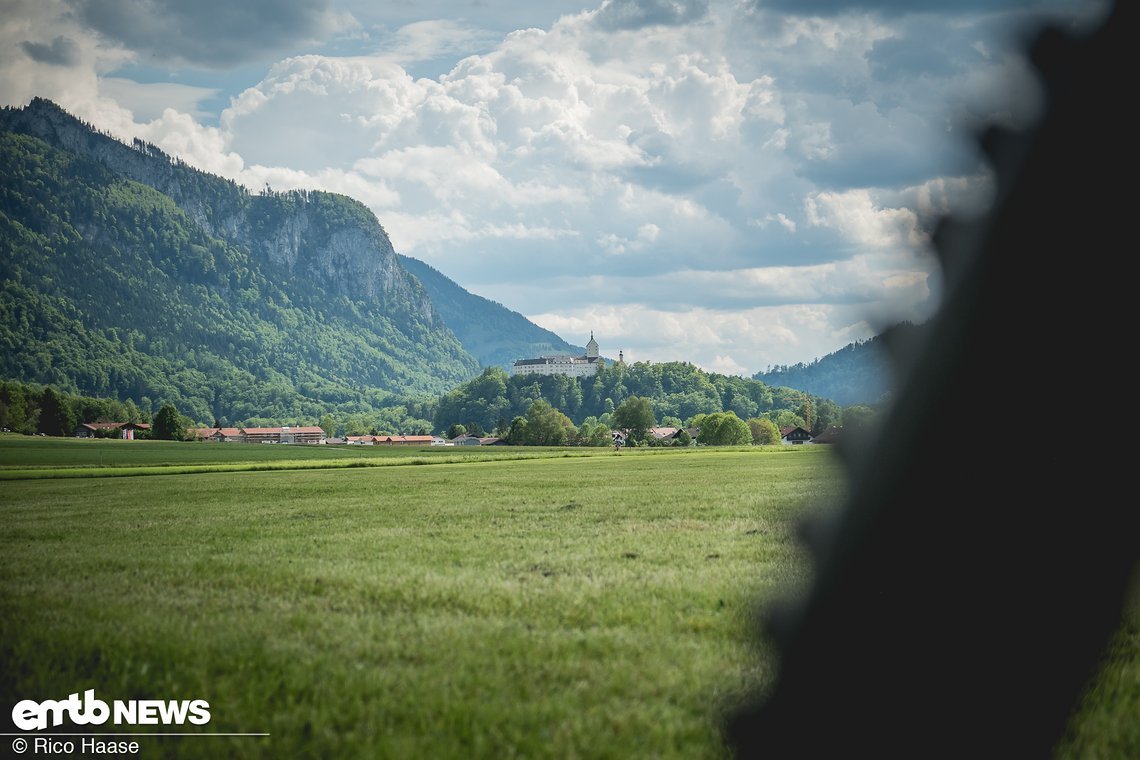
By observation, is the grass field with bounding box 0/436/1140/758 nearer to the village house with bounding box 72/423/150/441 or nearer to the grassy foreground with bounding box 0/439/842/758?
the grassy foreground with bounding box 0/439/842/758

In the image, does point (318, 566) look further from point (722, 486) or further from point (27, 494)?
point (27, 494)

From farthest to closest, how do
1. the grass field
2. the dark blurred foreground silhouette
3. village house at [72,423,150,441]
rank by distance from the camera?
village house at [72,423,150,441]
the dark blurred foreground silhouette
the grass field

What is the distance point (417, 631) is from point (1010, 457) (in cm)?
472

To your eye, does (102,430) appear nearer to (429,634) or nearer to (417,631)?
(417,631)

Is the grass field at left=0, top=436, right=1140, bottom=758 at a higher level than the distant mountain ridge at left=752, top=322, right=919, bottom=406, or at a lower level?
lower

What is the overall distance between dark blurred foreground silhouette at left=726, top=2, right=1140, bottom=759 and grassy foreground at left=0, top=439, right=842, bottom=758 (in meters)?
0.60

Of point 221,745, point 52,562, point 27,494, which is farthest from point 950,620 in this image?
point 27,494

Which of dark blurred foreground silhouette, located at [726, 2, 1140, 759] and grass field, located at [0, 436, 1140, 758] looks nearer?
grass field, located at [0, 436, 1140, 758]

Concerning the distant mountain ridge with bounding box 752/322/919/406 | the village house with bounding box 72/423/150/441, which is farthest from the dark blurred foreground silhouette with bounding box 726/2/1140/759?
the village house with bounding box 72/423/150/441

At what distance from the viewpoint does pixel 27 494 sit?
31.7 meters

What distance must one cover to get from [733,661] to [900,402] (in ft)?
7.26

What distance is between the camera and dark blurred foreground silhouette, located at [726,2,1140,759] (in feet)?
18.7

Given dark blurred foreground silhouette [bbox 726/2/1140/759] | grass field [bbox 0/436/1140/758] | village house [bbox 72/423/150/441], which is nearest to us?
grass field [bbox 0/436/1140/758]

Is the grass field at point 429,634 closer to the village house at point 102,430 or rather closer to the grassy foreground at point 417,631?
the grassy foreground at point 417,631
